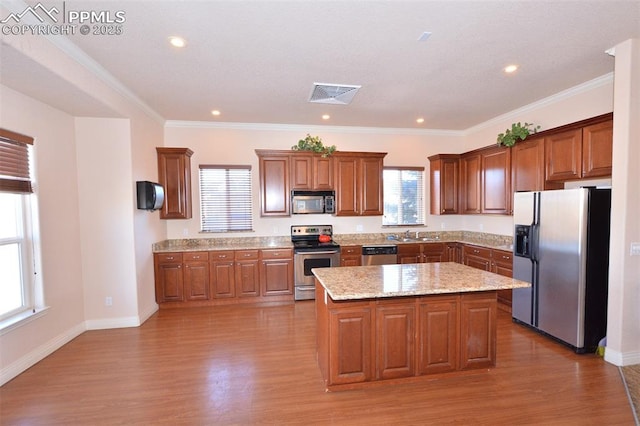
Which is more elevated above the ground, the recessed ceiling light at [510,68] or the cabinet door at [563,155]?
the recessed ceiling light at [510,68]

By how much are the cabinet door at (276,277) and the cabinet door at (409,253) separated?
6.39 ft

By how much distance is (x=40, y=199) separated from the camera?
3141 mm

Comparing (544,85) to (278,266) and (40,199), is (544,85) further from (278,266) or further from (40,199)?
(40,199)

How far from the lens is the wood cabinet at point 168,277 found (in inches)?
179

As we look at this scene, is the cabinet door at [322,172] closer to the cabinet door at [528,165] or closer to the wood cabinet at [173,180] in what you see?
the wood cabinet at [173,180]


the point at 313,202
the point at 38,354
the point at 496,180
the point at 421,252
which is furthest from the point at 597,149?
the point at 38,354

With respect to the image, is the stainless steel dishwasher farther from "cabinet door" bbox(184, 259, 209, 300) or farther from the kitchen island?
"cabinet door" bbox(184, 259, 209, 300)

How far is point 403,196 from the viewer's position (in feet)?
19.4

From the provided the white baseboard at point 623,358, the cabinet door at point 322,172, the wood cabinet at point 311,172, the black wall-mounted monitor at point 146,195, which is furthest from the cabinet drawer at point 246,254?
the white baseboard at point 623,358

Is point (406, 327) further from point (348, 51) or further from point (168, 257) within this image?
point (168, 257)

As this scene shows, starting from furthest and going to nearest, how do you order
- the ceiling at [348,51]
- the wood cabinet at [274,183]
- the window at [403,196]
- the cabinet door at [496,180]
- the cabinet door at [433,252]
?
the window at [403,196]
the cabinet door at [433,252]
the wood cabinet at [274,183]
the cabinet door at [496,180]
the ceiling at [348,51]

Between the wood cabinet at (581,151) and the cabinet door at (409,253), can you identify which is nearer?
the wood cabinet at (581,151)

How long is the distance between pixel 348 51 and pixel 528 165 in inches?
121

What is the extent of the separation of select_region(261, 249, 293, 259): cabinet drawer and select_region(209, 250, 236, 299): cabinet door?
21.5 inches
